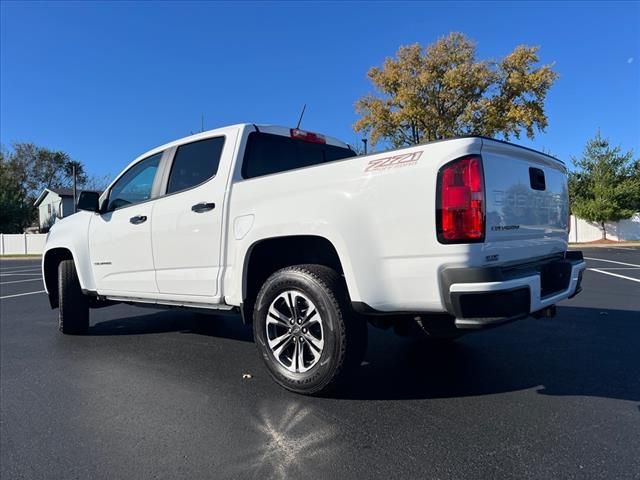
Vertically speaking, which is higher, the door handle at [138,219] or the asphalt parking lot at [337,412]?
the door handle at [138,219]

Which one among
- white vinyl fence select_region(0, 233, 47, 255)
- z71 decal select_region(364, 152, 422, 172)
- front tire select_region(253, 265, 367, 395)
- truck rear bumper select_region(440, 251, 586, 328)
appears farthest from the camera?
white vinyl fence select_region(0, 233, 47, 255)

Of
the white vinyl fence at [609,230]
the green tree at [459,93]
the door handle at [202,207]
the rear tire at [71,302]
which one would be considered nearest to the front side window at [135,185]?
the door handle at [202,207]

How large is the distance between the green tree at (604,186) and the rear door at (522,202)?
31.6 metres

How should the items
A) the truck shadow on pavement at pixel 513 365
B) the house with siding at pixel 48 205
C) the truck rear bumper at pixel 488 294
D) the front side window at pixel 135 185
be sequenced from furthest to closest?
the house with siding at pixel 48 205 → the front side window at pixel 135 185 → the truck shadow on pavement at pixel 513 365 → the truck rear bumper at pixel 488 294

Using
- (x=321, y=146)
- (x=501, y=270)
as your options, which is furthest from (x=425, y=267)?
(x=321, y=146)

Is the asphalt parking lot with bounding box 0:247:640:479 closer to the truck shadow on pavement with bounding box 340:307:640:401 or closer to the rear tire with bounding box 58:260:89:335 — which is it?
the truck shadow on pavement with bounding box 340:307:640:401

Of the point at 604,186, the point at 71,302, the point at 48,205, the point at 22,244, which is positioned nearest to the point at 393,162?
the point at 71,302

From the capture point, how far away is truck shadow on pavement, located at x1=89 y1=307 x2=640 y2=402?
349 cm

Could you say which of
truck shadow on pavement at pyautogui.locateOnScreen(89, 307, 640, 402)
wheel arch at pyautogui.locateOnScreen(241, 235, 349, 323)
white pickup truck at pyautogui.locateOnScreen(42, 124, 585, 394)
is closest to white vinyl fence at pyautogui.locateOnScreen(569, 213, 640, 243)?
truck shadow on pavement at pyautogui.locateOnScreen(89, 307, 640, 402)

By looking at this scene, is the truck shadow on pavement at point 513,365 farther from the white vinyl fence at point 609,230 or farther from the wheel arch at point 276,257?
the white vinyl fence at point 609,230

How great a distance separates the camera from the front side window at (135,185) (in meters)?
4.77

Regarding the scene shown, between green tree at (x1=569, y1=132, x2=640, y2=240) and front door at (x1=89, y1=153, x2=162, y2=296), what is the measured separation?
32.6 metres

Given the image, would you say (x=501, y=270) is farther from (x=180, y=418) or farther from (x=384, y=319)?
(x=180, y=418)

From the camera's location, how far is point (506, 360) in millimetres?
4211
